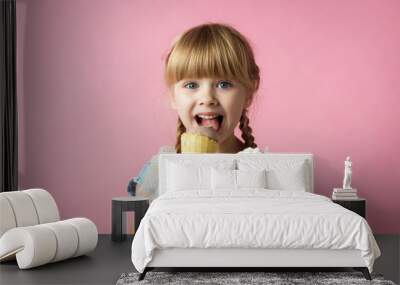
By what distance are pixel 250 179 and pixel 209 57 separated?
128 centimetres

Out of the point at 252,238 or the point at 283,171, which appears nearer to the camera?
the point at 252,238

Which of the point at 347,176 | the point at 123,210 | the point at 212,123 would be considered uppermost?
the point at 212,123

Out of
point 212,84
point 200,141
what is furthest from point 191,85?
point 200,141

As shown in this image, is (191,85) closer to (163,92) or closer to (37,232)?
(163,92)

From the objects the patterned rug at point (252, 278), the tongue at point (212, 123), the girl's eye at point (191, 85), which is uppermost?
the girl's eye at point (191, 85)

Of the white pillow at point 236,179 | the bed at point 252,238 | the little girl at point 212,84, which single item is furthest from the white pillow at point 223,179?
the bed at point 252,238

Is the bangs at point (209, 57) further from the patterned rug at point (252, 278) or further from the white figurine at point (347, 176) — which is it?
the patterned rug at point (252, 278)

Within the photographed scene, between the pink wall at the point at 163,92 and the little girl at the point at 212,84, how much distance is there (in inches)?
15.3

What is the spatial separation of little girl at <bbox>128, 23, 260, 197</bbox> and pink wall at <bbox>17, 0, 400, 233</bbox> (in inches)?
15.3

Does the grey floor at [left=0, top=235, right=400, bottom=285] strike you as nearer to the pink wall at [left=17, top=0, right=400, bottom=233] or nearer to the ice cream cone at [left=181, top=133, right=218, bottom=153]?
the ice cream cone at [left=181, top=133, right=218, bottom=153]

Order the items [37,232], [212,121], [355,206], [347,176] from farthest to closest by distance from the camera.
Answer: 1. [347,176]
2. [212,121]
3. [355,206]
4. [37,232]

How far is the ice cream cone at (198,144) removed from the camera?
21.8 ft

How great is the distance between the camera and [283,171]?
6.17 metres

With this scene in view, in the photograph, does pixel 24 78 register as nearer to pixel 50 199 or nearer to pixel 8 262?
pixel 50 199
